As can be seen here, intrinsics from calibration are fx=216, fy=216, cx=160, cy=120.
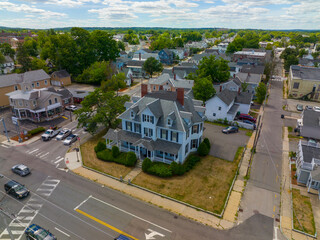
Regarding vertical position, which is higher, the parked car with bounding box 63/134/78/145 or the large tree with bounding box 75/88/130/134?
the large tree with bounding box 75/88/130/134

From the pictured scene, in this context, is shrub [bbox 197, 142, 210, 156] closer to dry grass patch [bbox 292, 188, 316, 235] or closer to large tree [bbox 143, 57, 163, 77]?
dry grass patch [bbox 292, 188, 316, 235]

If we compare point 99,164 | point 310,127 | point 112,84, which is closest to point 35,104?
point 112,84

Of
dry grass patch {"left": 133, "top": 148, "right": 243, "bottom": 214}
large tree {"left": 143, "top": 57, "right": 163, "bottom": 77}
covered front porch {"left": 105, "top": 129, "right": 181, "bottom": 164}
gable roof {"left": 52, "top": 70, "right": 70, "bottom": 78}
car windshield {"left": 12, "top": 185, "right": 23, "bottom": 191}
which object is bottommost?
dry grass patch {"left": 133, "top": 148, "right": 243, "bottom": 214}

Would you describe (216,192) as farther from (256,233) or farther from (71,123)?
(71,123)

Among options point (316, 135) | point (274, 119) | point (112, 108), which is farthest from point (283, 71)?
point (112, 108)

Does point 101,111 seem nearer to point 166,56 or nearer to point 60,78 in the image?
point 60,78

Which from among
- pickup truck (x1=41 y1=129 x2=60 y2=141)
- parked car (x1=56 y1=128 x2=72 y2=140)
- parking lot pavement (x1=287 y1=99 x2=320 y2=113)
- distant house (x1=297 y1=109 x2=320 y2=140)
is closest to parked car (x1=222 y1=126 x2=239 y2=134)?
distant house (x1=297 y1=109 x2=320 y2=140)

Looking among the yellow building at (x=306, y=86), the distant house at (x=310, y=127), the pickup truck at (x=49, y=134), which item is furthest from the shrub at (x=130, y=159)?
the yellow building at (x=306, y=86)
